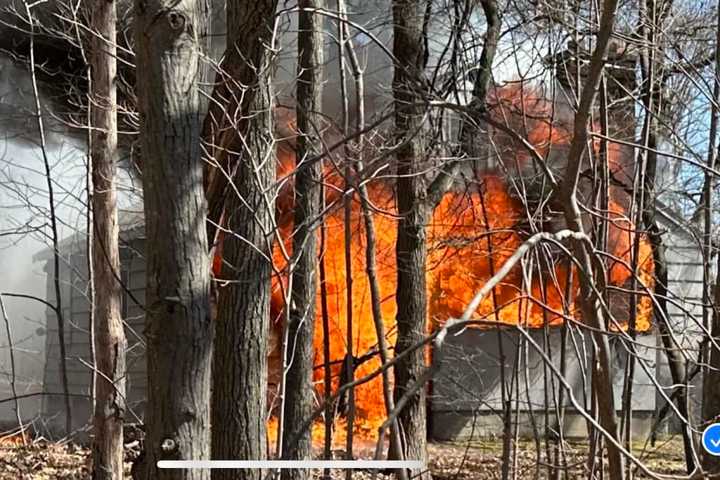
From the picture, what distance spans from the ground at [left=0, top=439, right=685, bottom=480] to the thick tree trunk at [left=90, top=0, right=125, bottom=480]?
1580mm

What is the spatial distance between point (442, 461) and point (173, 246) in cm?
804

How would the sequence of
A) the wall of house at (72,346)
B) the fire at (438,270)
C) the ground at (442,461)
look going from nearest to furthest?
the ground at (442,461) → the fire at (438,270) → the wall of house at (72,346)

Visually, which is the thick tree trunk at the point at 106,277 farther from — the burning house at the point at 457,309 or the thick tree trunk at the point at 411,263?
the thick tree trunk at the point at 411,263

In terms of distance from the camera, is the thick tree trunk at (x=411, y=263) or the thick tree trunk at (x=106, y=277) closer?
the thick tree trunk at (x=106, y=277)

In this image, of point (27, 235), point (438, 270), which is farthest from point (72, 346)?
point (438, 270)

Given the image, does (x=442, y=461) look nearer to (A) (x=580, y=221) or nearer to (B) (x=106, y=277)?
(B) (x=106, y=277)

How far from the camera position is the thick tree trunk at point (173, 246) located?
2.88 m

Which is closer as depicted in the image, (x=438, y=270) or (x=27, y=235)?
(x=438, y=270)

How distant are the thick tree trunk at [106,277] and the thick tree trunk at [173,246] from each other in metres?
3.95

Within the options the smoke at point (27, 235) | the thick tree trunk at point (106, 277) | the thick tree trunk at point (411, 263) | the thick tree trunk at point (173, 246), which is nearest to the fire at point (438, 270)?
the thick tree trunk at point (411, 263)

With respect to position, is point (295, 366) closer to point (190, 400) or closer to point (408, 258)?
point (408, 258)

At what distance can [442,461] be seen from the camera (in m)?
10.2

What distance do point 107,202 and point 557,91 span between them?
13.8ft

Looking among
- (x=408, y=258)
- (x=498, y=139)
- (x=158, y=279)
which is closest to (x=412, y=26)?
(x=498, y=139)
